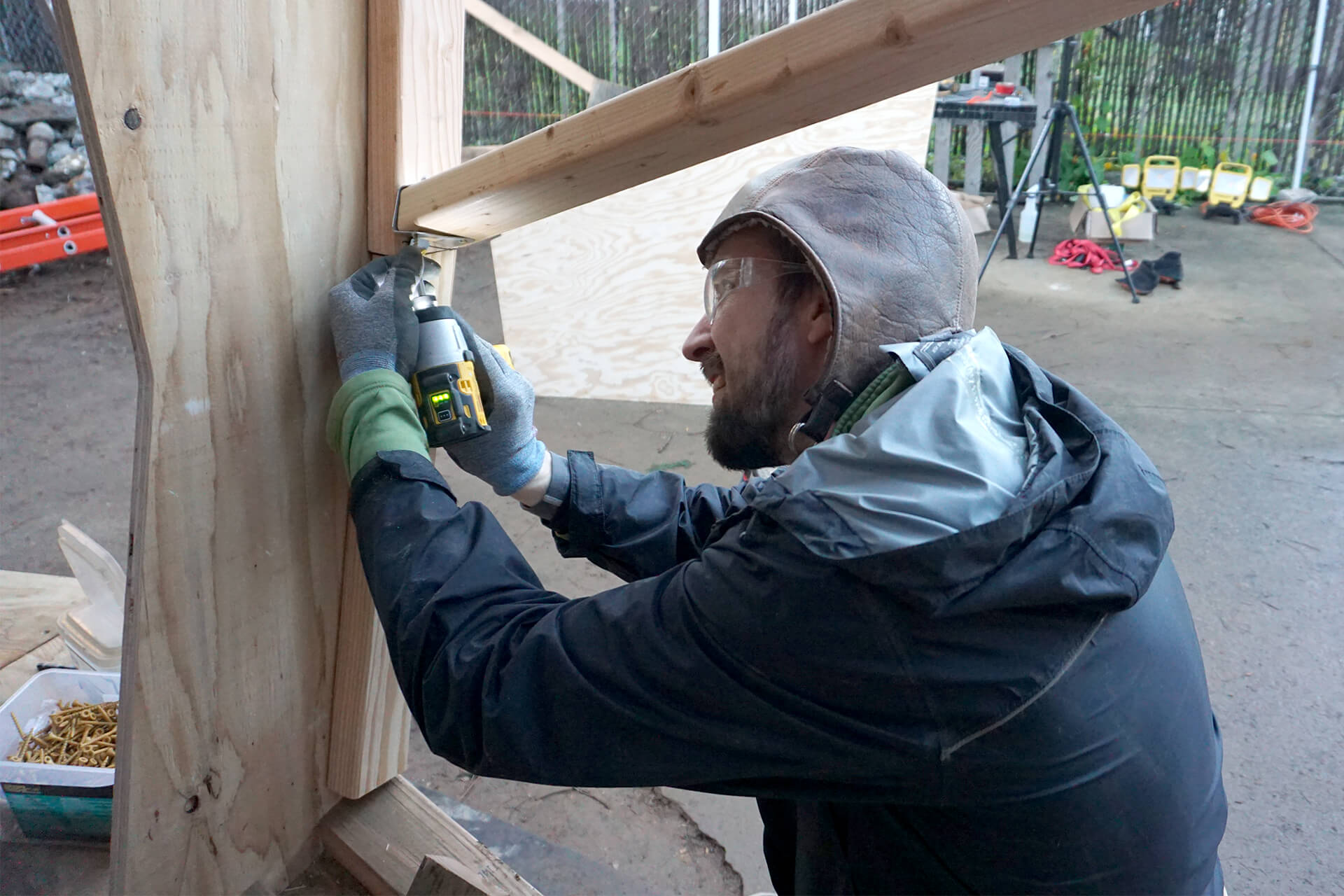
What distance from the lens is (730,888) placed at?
7.86 feet

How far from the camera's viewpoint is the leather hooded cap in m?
1.29

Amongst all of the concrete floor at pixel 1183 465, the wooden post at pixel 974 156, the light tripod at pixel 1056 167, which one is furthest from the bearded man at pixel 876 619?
the wooden post at pixel 974 156

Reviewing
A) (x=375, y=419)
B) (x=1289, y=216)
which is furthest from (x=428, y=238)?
(x=1289, y=216)

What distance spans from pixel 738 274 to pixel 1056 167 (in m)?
7.70

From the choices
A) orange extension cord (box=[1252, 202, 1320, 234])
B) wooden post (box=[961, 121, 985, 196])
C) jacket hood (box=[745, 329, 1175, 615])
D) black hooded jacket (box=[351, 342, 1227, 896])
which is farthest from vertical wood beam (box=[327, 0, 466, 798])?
orange extension cord (box=[1252, 202, 1320, 234])

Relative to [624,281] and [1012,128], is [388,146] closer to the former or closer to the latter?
[624,281]

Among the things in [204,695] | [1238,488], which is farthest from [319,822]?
[1238,488]

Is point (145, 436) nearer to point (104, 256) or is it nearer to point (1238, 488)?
point (1238, 488)

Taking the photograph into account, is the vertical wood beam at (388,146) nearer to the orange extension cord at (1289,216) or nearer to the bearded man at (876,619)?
the bearded man at (876,619)

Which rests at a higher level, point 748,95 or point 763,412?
point 748,95

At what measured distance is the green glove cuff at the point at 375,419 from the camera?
128 centimetres

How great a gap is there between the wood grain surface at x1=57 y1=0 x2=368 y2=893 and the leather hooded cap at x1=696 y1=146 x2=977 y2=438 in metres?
0.61

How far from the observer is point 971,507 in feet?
3.20

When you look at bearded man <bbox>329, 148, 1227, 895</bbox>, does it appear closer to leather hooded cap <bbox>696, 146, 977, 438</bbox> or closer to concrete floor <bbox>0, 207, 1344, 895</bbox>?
leather hooded cap <bbox>696, 146, 977, 438</bbox>
